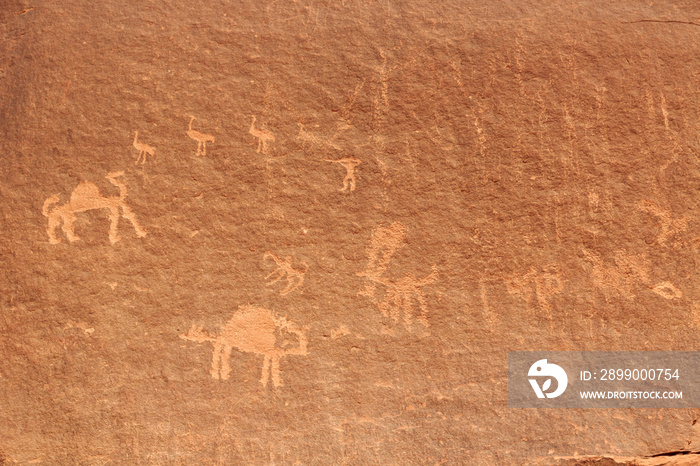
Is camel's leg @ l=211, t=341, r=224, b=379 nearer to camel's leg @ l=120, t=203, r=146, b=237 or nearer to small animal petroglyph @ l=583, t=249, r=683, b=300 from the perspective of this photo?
camel's leg @ l=120, t=203, r=146, b=237

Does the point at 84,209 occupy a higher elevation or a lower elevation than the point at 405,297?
higher

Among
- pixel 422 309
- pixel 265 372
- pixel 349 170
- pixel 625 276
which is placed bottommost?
pixel 265 372

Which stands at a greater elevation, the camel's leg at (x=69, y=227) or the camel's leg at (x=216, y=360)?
the camel's leg at (x=69, y=227)

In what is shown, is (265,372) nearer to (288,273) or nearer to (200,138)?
(288,273)

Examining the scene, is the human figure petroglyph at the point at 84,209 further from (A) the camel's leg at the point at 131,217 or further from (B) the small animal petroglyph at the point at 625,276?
(B) the small animal petroglyph at the point at 625,276

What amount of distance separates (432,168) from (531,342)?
1.98 ft

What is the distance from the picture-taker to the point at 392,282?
68.5 inches

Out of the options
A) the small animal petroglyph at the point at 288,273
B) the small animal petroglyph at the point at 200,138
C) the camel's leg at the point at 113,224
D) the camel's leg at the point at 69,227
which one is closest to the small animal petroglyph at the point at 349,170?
the small animal petroglyph at the point at 288,273

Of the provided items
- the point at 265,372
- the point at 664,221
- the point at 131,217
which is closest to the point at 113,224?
the point at 131,217

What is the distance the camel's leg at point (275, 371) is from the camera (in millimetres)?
1681

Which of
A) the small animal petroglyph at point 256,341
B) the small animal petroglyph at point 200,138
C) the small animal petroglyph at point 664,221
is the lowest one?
the small animal petroglyph at point 256,341

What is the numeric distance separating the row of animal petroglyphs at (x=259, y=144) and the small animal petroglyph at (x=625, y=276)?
2.47ft

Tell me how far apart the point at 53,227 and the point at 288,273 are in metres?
0.73

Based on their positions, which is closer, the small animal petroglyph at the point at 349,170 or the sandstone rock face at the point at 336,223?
the sandstone rock face at the point at 336,223
